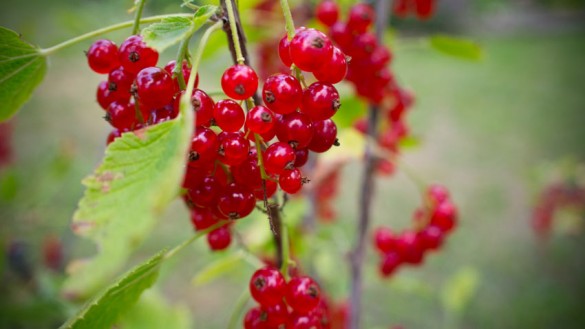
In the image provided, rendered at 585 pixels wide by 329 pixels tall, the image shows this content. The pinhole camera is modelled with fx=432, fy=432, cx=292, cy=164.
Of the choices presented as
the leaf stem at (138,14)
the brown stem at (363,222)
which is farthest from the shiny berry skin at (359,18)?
the leaf stem at (138,14)

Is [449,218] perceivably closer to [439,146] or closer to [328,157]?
[328,157]

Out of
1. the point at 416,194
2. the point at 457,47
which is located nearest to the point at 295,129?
the point at 457,47

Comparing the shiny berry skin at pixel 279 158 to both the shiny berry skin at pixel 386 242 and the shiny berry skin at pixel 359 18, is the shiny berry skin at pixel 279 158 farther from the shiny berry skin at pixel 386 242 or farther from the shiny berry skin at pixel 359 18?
the shiny berry skin at pixel 386 242

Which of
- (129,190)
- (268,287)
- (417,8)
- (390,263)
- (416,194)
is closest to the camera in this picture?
(129,190)

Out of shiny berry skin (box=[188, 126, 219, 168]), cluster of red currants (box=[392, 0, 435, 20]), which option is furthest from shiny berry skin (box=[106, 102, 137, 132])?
cluster of red currants (box=[392, 0, 435, 20])

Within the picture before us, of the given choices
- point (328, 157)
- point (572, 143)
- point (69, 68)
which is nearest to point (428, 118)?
point (572, 143)

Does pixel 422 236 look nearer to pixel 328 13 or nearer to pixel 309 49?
pixel 328 13
